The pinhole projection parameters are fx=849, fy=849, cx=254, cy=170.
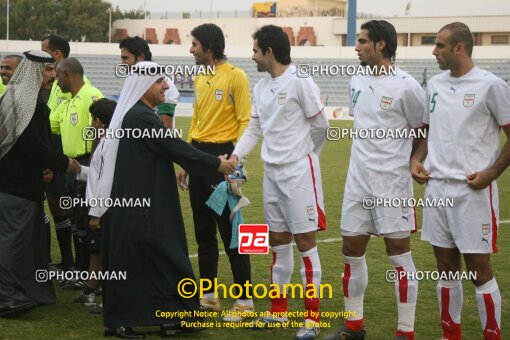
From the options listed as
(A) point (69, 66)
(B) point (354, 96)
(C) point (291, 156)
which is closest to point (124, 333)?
(C) point (291, 156)

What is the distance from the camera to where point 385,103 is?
5.86m

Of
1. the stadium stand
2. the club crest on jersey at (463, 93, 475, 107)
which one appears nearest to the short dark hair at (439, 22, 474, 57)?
the club crest on jersey at (463, 93, 475, 107)

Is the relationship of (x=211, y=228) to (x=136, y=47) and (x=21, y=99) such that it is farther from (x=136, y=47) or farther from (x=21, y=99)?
(x=21, y=99)

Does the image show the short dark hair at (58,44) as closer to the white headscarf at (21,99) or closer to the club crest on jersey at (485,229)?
the white headscarf at (21,99)

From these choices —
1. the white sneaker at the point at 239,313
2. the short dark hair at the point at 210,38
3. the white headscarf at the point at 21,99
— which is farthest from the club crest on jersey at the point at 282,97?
the white headscarf at the point at 21,99

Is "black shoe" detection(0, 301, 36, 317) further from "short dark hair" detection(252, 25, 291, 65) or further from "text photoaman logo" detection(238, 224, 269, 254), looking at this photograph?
"short dark hair" detection(252, 25, 291, 65)

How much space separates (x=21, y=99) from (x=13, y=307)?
1.67 metres

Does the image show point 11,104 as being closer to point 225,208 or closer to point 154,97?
point 154,97

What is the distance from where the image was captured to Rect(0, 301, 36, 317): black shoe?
6609 millimetres

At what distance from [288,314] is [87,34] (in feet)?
232

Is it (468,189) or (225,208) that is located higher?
(468,189)

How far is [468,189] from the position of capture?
5465 millimetres

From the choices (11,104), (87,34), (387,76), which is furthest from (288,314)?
(87,34)

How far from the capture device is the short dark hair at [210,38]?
709 centimetres
